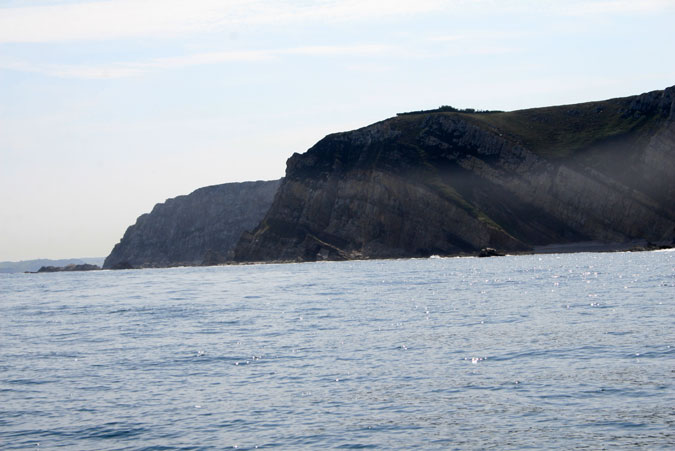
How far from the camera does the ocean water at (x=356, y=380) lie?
23125mm

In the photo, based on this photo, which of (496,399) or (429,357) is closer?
(496,399)

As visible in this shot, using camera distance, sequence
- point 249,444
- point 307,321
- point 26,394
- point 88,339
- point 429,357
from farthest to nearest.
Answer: point 307,321
point 88,339
point 429,357
point 26,394
point 249,444

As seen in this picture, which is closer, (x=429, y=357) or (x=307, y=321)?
(x=429, y=357)

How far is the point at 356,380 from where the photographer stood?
31.1m

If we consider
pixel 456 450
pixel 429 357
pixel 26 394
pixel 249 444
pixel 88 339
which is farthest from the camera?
pixel 88 339

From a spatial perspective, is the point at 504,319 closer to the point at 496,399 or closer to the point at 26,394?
the point at 496,399

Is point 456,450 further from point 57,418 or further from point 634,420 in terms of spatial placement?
point 57,418

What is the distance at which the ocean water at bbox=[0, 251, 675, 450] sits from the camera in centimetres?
2312

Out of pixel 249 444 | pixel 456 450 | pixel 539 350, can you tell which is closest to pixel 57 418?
pixel 249 444

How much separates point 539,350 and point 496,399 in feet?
34.7

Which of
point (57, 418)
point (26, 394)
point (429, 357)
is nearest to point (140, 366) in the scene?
point (26, 394)

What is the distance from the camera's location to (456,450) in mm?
20984

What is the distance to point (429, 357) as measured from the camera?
36.1 metres

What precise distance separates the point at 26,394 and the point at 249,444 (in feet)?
45.1
